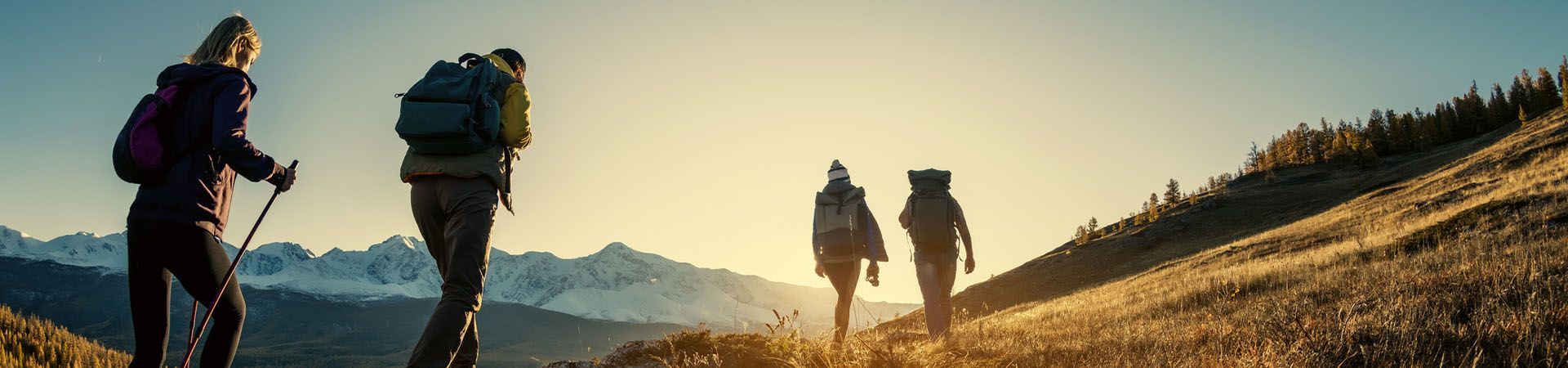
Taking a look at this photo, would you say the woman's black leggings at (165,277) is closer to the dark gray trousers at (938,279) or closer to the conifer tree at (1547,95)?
the dark gray trousers at (938,279)

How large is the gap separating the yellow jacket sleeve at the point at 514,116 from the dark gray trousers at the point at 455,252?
0.26m

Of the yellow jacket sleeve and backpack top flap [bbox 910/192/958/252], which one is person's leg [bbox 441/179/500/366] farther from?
backpack top flap [bbox 910/192/958/252]

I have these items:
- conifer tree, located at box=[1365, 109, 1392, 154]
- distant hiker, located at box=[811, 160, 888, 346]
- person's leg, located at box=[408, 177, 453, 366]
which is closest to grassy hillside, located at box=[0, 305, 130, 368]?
person's leg, located at box=[408, 177, 453, 366]

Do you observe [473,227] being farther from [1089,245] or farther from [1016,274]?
[1089,245]

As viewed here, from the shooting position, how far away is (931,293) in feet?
23.9

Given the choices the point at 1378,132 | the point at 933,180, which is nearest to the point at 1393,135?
the point at 1378,132

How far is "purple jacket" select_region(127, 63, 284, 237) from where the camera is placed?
3.03 m

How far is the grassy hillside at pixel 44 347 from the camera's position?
4.80m

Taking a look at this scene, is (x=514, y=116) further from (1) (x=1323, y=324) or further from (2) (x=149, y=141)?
(1) (x=1323, y=324)

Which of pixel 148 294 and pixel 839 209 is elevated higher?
pixel 839 209

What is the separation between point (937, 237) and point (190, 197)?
5985 millimetres

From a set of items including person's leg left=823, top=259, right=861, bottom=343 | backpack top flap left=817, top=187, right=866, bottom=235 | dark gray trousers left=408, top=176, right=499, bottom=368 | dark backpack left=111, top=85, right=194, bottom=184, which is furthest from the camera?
backpack top flap left=817, top=187, right=866, bottom=235

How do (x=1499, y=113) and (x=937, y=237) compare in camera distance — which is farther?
(x=1499, y=113)

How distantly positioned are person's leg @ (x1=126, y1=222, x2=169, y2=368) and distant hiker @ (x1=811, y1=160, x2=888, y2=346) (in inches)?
186
